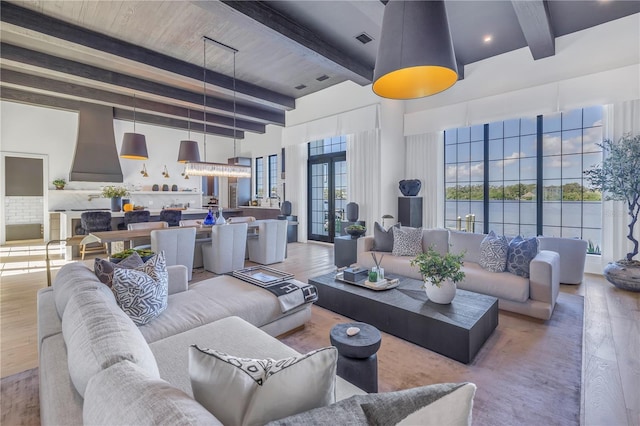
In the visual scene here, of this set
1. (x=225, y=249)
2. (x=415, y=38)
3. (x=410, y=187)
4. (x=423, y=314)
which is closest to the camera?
(x=415, y=38)

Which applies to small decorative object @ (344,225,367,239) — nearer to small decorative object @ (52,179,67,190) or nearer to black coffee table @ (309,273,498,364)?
black coffee table @ (309,273,498,364)

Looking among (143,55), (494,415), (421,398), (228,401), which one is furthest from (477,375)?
(143,55)

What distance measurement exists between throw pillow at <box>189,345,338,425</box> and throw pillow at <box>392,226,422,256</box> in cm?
351

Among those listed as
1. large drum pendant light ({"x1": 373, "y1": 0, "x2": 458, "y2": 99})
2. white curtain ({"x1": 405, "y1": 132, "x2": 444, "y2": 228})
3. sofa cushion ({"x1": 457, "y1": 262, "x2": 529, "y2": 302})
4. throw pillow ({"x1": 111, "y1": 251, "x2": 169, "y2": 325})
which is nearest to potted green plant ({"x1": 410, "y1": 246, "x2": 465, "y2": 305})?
sofa cushion ({"x1": 457, "y1": 262, "x2": 529, "y2": 302})

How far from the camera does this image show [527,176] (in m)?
5.38

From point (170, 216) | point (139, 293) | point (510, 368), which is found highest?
point (170, 216)

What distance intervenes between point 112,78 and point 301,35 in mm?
3841

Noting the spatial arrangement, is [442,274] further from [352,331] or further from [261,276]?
[261,276]

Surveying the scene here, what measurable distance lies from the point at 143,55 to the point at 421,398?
19.5 ft

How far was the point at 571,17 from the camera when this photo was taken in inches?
165

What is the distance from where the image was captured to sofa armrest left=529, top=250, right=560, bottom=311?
117 inches

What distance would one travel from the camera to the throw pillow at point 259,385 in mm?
825

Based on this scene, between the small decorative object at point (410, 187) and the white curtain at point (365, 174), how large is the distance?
0.52m

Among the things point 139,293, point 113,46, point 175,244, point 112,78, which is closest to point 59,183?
point 112,78
